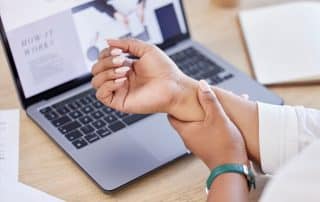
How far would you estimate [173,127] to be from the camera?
0.93m

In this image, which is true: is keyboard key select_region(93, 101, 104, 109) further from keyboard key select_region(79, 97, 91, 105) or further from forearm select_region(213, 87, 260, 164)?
forearm select_region(213, 87, 260, 164)

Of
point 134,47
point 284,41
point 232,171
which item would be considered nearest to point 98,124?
point 134,47

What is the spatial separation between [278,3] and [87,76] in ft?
1.57

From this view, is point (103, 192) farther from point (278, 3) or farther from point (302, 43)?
point (278, 3)

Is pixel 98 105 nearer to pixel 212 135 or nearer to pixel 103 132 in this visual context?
pixel 103 132

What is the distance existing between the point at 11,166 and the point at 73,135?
0.10 m

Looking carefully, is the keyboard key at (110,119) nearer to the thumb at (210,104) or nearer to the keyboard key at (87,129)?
the keyboard key at (87,129)

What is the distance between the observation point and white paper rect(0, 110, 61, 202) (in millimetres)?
861

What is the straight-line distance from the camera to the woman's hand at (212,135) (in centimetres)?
86

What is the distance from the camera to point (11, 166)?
919mm

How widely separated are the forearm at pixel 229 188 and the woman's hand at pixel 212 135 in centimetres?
3

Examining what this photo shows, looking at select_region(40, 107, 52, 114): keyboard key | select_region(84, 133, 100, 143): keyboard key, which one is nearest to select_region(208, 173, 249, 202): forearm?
select_region(84, 133, 100, 143): keyboard key

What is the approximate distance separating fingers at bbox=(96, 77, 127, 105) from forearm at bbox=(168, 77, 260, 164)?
3.2 inches

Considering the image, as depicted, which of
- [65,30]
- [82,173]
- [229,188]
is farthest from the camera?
[65,30]
